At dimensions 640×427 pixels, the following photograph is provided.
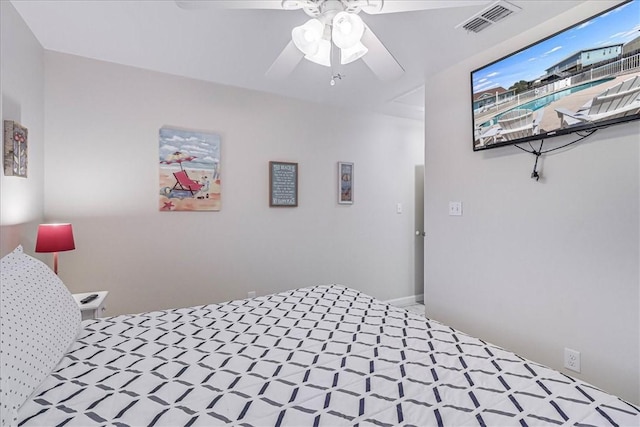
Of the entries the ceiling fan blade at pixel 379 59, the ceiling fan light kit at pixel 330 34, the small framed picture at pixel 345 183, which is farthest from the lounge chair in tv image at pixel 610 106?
the small framed picture at pixel 345 183

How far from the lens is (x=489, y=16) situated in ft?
6.21

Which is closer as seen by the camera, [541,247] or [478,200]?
[541,247]

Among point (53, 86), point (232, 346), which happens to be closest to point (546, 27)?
point (232, 346)

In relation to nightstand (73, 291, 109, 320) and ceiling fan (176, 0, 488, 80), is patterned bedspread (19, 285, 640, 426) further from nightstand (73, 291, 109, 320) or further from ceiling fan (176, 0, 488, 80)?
ceiling fan (176, 0, 488, 80)

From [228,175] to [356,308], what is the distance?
1865 mm

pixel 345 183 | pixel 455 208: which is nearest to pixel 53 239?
pixel 345 183

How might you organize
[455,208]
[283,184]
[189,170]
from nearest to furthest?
[455,208] → [189,170] → [283,184]

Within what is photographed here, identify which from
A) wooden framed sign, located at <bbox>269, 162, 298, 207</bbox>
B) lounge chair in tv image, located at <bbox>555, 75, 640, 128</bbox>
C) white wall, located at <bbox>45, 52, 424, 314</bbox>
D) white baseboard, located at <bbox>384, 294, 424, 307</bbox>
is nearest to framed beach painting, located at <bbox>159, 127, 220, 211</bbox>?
white wall, located at <bbox>45, 52, 424, 314</bbox>

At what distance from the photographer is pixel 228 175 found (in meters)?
2.98

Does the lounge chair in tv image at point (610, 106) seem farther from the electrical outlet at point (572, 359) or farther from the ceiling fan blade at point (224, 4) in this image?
the ceiling fan blade at point (224, 4)

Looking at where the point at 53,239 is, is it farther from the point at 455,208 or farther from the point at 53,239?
the point at 455,208

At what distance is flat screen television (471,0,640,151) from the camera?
1.55m

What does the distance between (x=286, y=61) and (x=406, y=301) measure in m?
3.26

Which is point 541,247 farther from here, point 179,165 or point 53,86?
point 53,86
